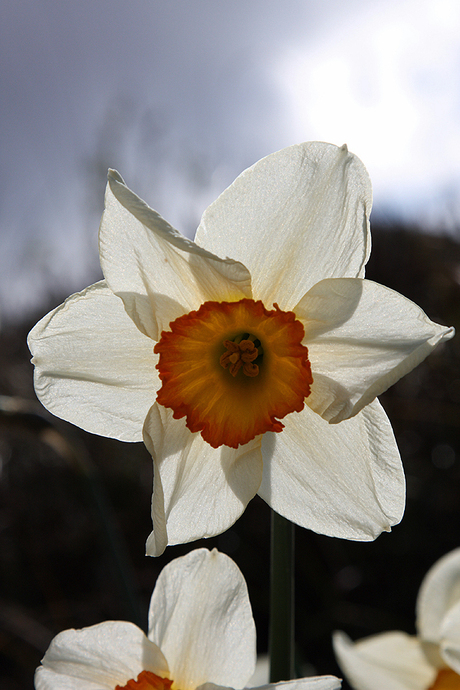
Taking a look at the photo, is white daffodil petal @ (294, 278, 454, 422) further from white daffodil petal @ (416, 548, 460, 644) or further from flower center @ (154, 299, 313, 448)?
white daffodil petal @ (416, 548, 460, 644)

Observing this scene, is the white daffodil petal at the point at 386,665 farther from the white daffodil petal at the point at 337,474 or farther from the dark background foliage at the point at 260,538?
the dark background foliage at the point at 260,538

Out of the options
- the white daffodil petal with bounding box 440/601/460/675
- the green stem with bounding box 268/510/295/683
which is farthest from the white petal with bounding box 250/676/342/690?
the white daffodil petal with bounding box 440/601/460/675

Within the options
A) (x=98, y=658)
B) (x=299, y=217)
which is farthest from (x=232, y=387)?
(x=98, y=658)

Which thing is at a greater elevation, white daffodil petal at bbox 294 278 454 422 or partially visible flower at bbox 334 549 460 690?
white daffodil petal at bbox 294 278 454 422

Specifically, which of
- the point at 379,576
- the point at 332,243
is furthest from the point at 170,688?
the point at 379,576

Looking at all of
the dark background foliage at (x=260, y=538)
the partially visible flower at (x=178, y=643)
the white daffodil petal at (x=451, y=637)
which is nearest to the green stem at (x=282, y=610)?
the partially visible flower at (x=178, y=643)

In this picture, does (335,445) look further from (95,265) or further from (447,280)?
(95,265)
